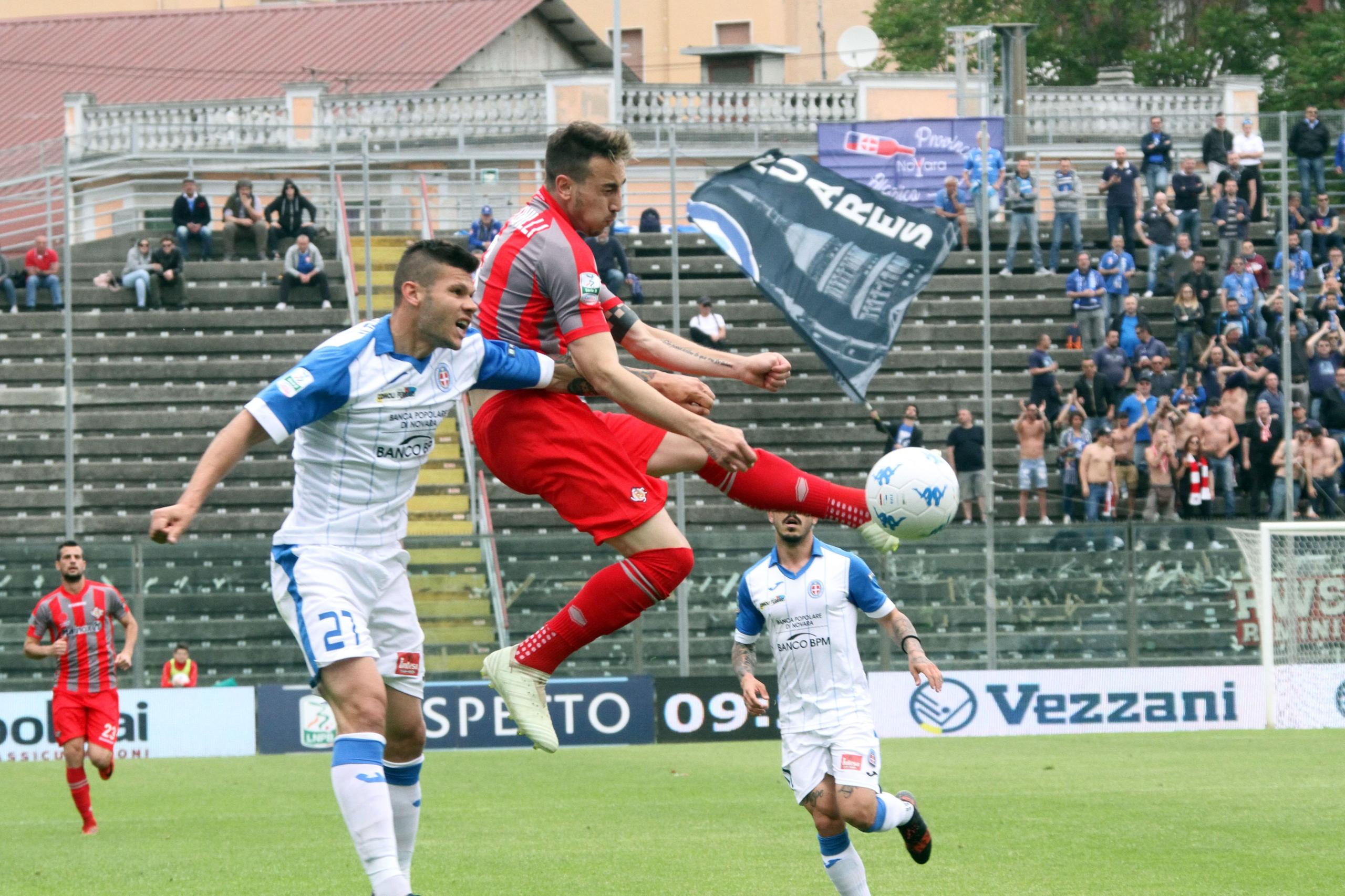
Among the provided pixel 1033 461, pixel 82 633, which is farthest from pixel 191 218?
pixel 82 633

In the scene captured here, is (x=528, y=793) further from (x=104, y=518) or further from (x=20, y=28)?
→ (x=20, y=28)

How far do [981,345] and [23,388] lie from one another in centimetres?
1299

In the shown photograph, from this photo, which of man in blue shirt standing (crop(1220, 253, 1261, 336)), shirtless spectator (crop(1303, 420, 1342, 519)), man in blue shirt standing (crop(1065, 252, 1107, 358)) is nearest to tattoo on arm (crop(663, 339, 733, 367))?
shirtless spectator (crop(1303, 420, 1342, 519))

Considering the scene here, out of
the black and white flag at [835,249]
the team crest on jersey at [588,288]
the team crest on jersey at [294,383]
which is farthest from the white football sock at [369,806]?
the black and white flag at [835,249]

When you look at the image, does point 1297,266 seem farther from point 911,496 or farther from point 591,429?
point 591,429

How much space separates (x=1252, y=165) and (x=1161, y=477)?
559 centimetres

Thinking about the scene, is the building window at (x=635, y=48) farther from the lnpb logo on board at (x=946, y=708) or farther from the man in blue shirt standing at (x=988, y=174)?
the lnpb logo on board at (x=946, y=708)

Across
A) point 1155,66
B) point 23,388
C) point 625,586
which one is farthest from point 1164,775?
point 1155,66

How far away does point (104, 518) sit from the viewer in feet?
76.7

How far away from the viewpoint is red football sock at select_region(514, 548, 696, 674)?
23.3 ft

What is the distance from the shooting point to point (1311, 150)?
24.2m

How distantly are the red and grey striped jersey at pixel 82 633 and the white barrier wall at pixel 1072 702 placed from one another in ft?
27.8

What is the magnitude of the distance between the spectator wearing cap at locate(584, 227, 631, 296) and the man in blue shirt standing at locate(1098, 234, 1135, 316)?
624 centimetres

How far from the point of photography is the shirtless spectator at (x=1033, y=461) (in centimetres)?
2244
